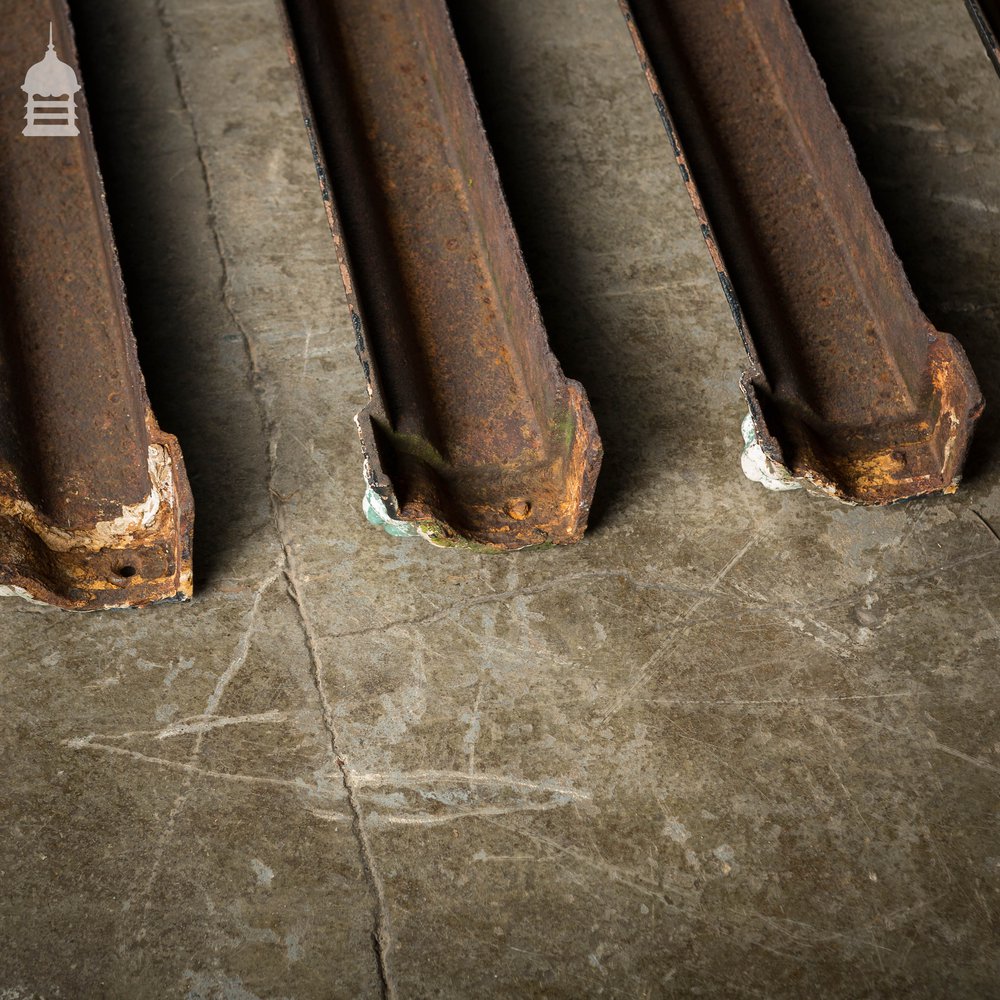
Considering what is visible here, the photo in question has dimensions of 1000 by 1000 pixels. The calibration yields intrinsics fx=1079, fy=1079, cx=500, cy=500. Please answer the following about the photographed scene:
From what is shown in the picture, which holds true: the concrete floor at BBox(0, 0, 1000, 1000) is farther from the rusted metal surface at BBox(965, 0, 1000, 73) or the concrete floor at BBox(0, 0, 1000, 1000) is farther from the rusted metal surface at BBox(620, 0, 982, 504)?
the rusted metal surface at BBox(965, 0, 1000, 73)

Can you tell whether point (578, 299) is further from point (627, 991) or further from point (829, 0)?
point (627, 991)

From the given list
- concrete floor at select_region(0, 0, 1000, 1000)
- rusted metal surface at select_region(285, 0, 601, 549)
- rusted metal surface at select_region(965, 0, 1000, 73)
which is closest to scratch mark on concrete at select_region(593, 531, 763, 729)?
concrete floor at select_region(0, 0, 1000, 1000)

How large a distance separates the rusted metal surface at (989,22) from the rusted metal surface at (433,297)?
6.68 ft

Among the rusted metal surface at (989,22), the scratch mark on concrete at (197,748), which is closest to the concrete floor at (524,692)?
the scratch mark on concrete at (197,748)

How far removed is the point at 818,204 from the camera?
4023 millimetres

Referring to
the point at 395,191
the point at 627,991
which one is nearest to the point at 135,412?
the point at 395,191

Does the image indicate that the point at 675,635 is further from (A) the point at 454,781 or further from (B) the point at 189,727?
(B) the point at 189,727

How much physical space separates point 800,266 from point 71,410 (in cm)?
261

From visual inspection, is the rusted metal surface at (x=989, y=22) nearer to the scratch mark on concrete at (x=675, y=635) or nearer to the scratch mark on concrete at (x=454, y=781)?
the scratch mark on concrete at (x=675, y=635)

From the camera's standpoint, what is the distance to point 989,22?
14.1ft

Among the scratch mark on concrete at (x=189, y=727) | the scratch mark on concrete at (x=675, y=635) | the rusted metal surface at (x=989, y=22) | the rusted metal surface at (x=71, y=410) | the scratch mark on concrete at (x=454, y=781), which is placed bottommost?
the scratch mark on concrete at (x=454, y=781)

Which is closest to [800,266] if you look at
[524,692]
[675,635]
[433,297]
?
[433,297]

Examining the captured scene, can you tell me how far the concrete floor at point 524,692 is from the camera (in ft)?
10.0

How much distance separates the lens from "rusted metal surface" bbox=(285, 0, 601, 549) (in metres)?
3.47
